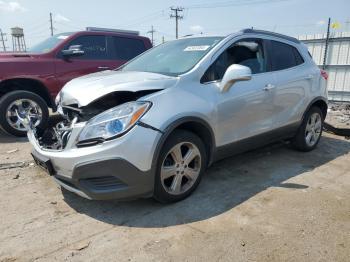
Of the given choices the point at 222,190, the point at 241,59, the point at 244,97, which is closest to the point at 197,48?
the point at 241,59

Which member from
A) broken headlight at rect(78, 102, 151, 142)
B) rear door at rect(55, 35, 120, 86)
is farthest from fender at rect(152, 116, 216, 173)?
rear door at rect(55, 35, 120, 86)

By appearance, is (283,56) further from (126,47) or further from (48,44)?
(48,44)

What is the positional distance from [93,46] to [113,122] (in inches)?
170

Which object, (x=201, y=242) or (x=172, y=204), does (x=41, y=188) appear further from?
(x=201, y=242)

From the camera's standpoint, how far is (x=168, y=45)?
177 inches

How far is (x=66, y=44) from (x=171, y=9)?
4613cm

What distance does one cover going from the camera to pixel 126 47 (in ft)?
23.6

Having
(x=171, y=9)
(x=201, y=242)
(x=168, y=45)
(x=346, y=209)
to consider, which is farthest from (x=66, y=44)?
(x=171, y=9)

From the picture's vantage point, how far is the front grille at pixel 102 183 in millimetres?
2908

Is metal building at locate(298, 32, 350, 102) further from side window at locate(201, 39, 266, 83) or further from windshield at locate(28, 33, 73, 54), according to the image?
windshield at locate(28, 33, 73, 54)

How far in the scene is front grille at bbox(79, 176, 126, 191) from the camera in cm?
291

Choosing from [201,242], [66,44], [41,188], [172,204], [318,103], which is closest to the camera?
[201,242]

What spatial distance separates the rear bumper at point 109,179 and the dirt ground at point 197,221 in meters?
0.31

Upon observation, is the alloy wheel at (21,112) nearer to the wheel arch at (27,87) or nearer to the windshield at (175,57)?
the wheel arch at (27,87)
